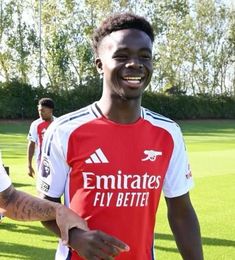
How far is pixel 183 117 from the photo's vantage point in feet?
171

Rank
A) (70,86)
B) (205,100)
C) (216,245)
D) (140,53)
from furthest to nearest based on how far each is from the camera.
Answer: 1. (205,100)
2. (70,86)
3. (216,245)
4. (140,53)

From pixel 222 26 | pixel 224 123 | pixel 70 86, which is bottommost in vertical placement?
pixel 224 123

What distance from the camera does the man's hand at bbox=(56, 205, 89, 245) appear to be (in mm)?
2504

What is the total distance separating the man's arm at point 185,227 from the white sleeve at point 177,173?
0.05 meters

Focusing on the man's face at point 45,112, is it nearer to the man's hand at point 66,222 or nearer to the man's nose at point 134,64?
the man's nose at point 134,64

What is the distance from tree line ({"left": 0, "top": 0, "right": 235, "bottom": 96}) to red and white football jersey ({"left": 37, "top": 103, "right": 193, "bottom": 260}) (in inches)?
1701

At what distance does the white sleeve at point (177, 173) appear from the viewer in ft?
10.2

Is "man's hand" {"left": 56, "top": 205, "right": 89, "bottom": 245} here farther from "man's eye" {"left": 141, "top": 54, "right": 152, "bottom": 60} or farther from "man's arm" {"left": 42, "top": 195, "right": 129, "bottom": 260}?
"man's eye" {"left": 141, "top": 54, "right": 152, "bottom": 60}

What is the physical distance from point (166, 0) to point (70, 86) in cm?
1738

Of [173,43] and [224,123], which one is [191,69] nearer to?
[173,43]


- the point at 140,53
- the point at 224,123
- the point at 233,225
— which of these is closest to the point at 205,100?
the point at 224,123

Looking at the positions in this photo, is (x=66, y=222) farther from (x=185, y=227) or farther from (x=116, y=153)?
(x=185, y=227)

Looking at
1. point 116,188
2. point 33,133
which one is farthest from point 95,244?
point 33,133

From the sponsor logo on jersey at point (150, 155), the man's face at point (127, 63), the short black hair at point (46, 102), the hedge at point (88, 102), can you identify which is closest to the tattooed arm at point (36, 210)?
the sponsor logo on jersey at point (150, 155)
